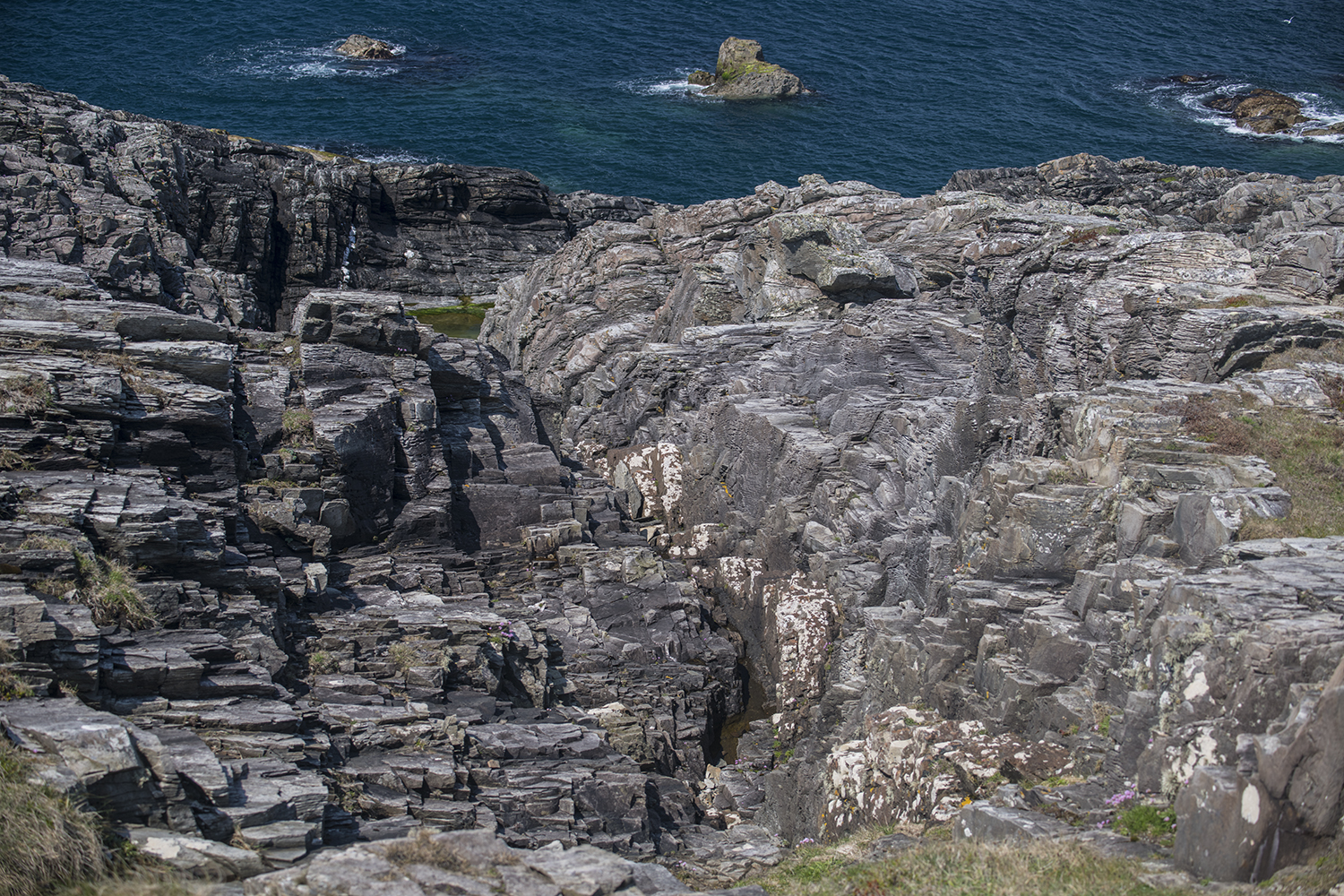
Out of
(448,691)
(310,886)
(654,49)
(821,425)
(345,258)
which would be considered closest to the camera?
(310,886)

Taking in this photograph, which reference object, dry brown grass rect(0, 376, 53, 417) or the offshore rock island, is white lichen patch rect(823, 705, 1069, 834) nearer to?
the offshore rock island

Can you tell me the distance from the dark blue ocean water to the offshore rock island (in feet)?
176

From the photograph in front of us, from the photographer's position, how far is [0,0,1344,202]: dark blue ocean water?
4085 inches

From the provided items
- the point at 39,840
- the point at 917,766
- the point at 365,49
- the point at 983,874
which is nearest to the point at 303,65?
the point at 365,49

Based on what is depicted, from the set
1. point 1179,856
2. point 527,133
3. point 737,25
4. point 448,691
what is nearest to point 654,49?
point 737,25

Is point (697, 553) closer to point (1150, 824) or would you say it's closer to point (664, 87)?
point (1150, 824)

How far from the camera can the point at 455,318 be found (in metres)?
77.8

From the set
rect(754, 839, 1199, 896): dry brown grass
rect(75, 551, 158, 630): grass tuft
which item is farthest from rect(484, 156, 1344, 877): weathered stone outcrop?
rect(75, 551, 158, 630): grass tuft

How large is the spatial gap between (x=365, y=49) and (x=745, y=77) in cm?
4925

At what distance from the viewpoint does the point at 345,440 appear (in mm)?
34125

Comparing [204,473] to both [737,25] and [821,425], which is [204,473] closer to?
[821,425]

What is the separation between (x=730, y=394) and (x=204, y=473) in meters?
21.5

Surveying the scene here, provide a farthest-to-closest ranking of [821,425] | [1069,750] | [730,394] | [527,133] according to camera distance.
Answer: [527,133], [730,394], [821,425], [1069,750]

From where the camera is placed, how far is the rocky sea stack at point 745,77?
119938 millimetres
